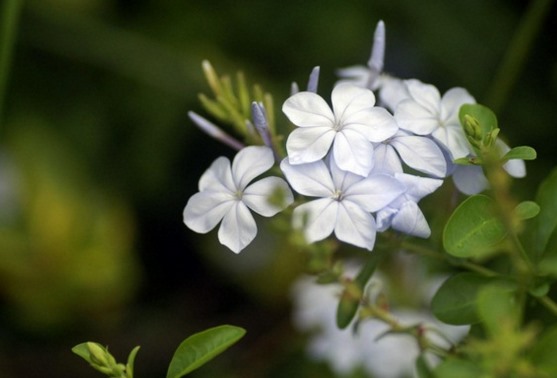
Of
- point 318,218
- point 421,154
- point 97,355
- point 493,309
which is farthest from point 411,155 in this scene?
point 97,355

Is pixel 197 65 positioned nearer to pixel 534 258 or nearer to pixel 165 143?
pixel 165 143

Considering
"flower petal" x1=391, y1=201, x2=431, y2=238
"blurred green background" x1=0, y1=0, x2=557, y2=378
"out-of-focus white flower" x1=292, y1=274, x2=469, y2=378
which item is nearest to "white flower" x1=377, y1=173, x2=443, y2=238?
"flower petal" x1=391, y1=201, x2=431, y2=238

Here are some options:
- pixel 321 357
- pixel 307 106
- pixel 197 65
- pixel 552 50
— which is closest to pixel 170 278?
pixel 197 65

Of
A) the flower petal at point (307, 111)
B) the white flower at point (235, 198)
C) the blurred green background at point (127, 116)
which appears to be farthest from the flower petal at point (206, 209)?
the blurred green background at point (127, 116)

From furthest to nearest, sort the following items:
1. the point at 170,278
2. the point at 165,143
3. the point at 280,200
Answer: the point at 170,278 → the point at 165,143 → the point at 280,200

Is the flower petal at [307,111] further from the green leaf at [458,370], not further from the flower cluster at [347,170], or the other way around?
the green leaf at [458,370]

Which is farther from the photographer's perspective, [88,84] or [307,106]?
[88,84]
